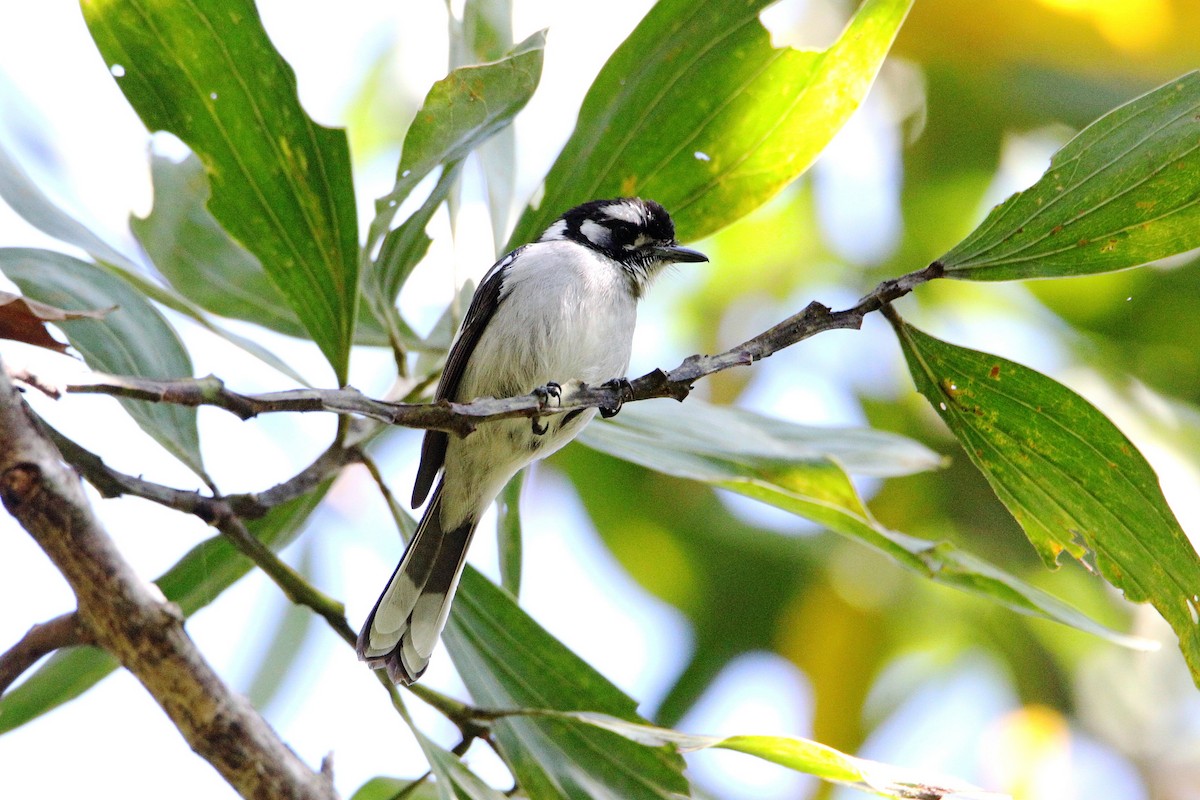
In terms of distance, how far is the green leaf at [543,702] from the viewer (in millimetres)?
2223

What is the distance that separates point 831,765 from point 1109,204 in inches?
39.5

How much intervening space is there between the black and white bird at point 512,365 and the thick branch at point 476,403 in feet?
2.58

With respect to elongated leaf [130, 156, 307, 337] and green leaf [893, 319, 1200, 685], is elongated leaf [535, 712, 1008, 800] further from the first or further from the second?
elongated leaf [130, 156, 307, 337]

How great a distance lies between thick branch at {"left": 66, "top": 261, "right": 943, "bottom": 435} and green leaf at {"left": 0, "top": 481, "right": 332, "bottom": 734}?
83cm

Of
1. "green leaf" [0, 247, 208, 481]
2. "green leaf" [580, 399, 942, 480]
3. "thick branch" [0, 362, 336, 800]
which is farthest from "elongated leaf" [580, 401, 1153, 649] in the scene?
"thick branch" [0, 362, 336, 800]

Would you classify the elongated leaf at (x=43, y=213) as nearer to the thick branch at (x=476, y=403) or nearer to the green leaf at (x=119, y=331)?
the green leaf at (x=119, y=331)

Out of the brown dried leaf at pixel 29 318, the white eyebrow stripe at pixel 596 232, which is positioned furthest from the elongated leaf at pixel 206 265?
the brown dried leaf at pixel 29 318

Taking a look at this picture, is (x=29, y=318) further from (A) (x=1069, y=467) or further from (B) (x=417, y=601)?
(A) (x=1069, y=467)

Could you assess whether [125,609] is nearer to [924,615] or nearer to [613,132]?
[613,132]

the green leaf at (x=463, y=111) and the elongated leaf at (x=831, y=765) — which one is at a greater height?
the green leaf at (x=463, y=111)

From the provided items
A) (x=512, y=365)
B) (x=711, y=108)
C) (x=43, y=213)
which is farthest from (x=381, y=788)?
(x=711, y=108)

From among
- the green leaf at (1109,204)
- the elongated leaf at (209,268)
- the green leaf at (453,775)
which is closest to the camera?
the green leaf at (1109,204)

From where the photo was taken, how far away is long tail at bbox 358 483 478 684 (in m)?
2.28

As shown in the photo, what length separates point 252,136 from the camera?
86.0 inches
